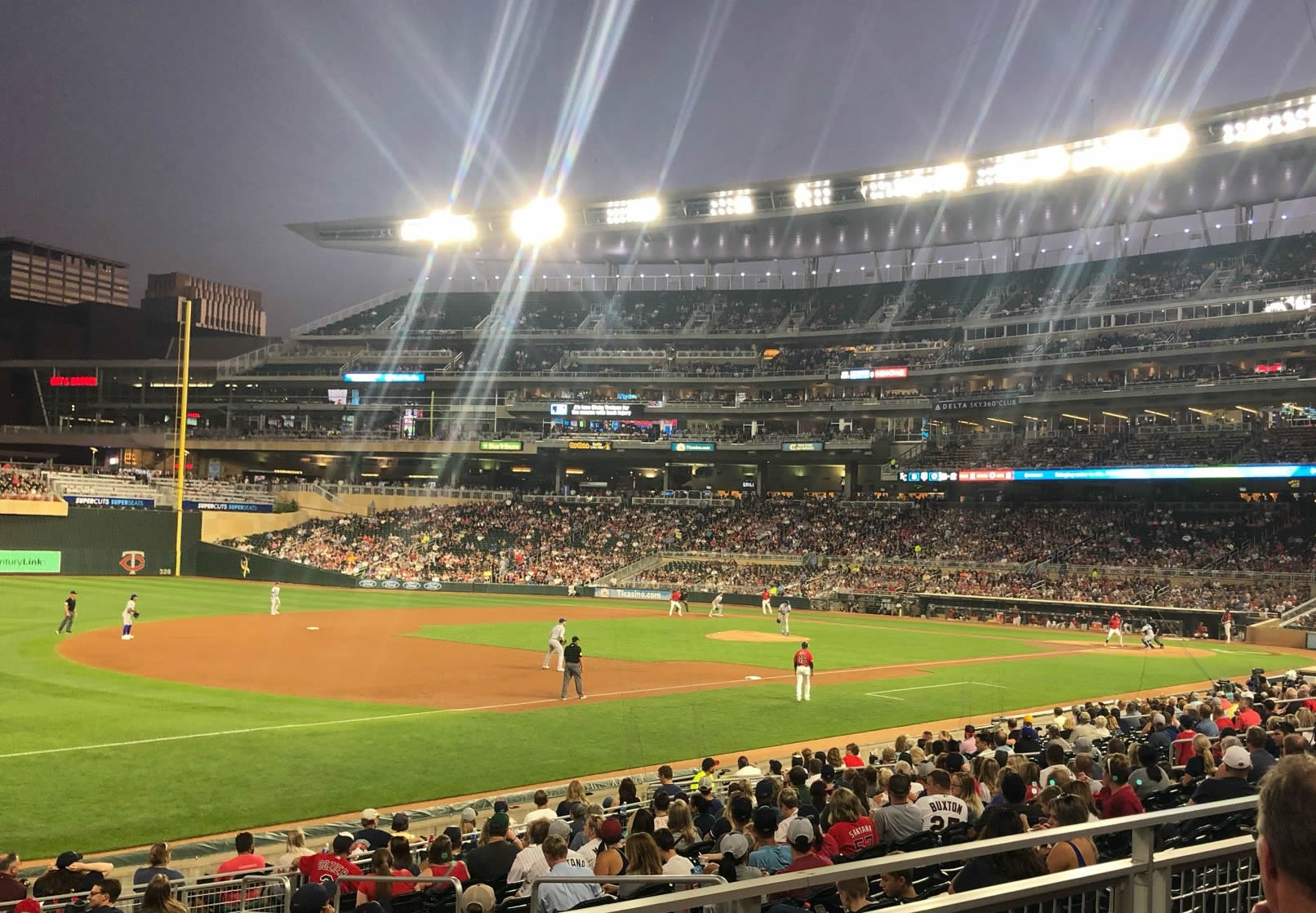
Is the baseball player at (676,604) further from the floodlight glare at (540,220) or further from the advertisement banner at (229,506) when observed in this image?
the floodlight glare at (540,220)

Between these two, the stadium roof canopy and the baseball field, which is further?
the stadium roof canopy

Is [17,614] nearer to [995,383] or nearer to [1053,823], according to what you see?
[1053,823]

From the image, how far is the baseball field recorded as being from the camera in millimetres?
15703

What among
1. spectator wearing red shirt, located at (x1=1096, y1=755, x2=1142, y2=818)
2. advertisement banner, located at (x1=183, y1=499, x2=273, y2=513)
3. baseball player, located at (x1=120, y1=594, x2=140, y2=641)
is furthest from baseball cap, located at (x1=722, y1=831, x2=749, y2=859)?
advertisement banner, located at (x1=183, y1=499, x2=273, y2=513)

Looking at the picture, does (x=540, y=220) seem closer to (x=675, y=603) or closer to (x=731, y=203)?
(x=731, y=203)

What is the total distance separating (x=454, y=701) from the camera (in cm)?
2411

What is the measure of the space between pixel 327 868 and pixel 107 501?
6227cm

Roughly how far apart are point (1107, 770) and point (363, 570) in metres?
59.6

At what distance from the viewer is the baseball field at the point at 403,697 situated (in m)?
15.7

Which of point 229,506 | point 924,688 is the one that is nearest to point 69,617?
point 924,688

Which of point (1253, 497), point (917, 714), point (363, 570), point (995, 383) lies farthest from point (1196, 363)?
point (363, 570)

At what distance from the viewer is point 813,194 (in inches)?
2781

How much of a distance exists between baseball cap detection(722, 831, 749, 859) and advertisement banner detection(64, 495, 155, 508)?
198 ft

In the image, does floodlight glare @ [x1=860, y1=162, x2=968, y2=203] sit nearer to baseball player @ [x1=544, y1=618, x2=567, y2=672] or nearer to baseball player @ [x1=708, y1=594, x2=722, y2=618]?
baseball player @ [x1=708, y1=594, x2=722, y2=618]
